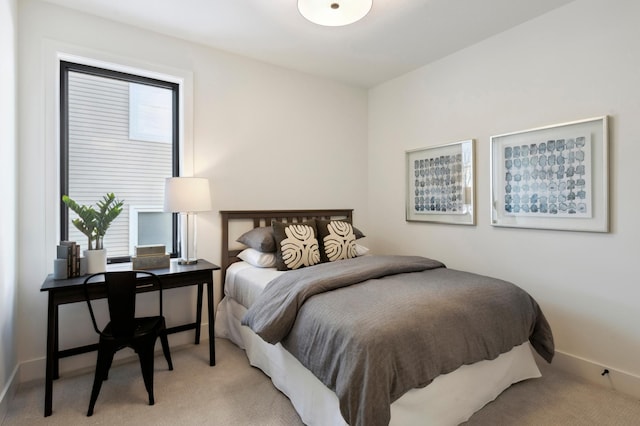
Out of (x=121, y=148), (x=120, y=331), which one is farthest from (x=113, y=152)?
(x=120, y=331)

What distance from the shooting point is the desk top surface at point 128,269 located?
6.38 feet

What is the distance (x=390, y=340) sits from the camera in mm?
1451

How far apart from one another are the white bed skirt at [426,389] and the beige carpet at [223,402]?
→ 0.08 m

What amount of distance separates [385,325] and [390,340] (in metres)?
0.07

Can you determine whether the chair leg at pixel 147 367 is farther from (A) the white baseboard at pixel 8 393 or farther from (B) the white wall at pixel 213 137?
(B) the white wall at pixel 213 137

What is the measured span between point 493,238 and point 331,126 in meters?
2.05

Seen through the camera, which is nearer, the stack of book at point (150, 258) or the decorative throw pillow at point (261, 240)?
the stack of book at point (150, 258)

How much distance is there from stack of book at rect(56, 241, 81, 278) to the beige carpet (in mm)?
761

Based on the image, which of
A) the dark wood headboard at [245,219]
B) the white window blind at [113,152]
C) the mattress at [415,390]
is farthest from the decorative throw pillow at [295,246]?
the white window blind at [113,152]

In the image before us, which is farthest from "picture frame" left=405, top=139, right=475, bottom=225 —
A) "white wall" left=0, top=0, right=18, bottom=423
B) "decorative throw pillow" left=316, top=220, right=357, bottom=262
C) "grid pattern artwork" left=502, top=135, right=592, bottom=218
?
"white wall" left=0, top=0, right=18, bottom=423

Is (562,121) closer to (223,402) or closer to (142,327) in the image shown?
(223,402)

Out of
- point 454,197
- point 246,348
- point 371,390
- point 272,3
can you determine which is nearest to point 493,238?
point 454,197

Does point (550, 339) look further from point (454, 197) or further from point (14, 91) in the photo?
point (14, 91)

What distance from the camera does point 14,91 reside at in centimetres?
214
